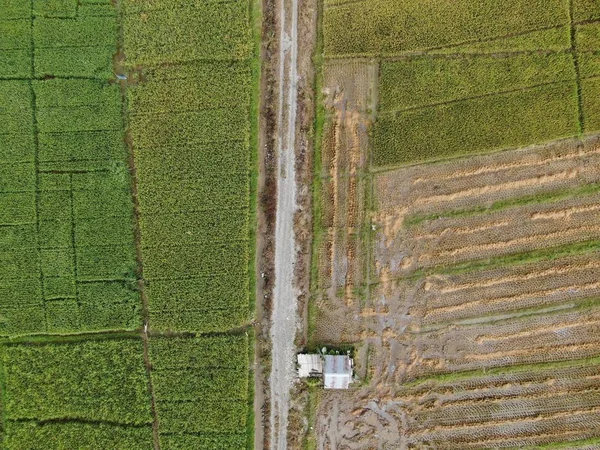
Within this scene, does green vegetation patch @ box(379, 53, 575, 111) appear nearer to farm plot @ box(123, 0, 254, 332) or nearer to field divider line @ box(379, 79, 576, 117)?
field divider line @ box(379, 79, 576, 117)

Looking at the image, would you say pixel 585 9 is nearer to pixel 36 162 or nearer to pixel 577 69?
pixel 577 69

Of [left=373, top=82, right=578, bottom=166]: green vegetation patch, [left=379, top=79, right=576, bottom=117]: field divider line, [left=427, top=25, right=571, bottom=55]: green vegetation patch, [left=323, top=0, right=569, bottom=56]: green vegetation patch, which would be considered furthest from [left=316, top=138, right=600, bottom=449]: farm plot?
[left=323, top=0, right=569, bottom=56]: green vegetation patch

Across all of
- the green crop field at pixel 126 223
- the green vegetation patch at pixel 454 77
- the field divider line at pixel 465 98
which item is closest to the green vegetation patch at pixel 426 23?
the green vegetation patch at pixel 454 77

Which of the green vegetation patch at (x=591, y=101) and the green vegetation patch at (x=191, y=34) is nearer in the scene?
the green vegetation patch at (x=591, y=101)

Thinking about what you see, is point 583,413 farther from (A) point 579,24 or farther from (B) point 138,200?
(B) point 138,200

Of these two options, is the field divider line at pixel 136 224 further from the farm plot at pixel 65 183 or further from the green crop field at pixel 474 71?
the green crop field at pixel 474 71

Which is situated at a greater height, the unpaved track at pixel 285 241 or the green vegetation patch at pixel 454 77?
the green vegetation patch at pixel 454 77
